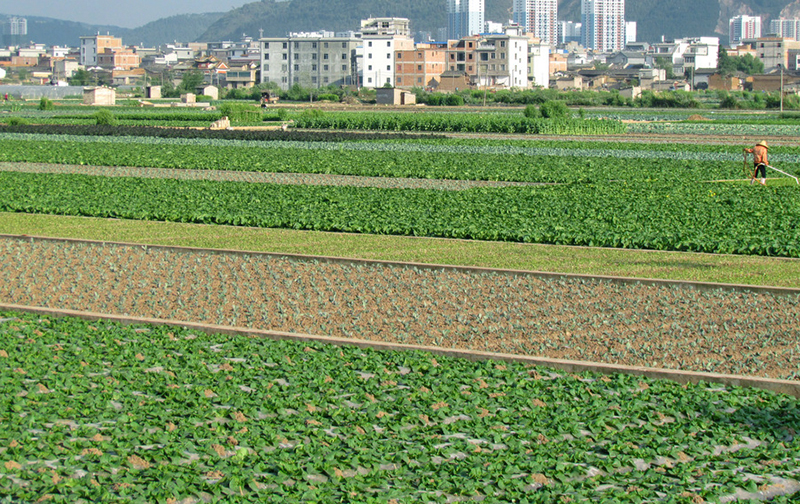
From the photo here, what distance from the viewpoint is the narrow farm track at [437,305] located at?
39.4ft

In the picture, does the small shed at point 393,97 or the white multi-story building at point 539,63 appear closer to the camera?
the small shed at point 393,97

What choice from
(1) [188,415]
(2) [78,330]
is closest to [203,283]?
(2) [78,330]

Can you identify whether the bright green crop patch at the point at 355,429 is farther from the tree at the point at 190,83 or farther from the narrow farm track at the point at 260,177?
the tree at the point at 190,83

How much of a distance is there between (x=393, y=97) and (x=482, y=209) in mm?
78714

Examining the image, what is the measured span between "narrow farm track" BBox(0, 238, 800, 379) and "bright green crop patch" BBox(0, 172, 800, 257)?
155 inches

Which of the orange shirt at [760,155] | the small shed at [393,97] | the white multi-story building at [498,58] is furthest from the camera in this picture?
the white multi-story building at [498,58]

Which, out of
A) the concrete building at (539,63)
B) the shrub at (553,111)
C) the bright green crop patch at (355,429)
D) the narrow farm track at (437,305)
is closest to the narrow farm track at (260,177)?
the narrow farm track at (437,305)

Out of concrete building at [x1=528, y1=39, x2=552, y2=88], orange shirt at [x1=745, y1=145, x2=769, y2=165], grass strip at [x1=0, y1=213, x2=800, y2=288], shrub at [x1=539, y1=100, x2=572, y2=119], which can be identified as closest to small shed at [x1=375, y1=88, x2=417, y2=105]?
shrub at [x1=539, y1=100, x2=572, y2=119]

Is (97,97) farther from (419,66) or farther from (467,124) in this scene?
(419,66)

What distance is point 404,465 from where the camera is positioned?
8305 mm

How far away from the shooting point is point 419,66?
143 metres

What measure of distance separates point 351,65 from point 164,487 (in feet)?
492

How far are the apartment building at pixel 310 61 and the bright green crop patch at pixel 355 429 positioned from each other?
5652 inches

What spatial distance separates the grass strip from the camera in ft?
53.8
